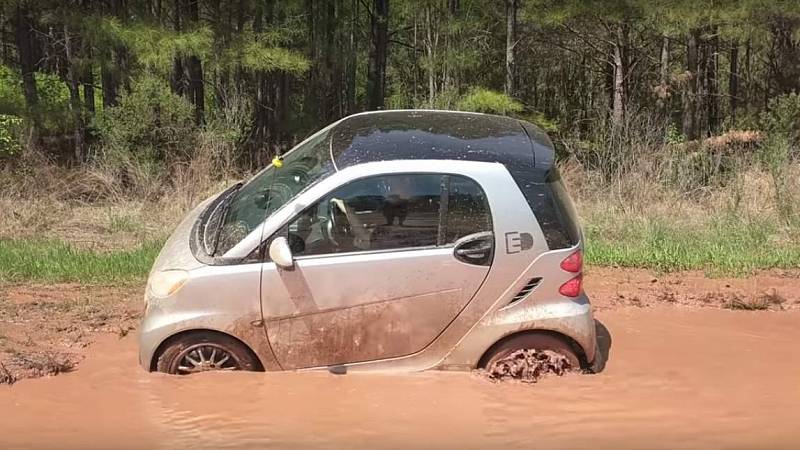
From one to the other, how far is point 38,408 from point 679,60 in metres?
25.6

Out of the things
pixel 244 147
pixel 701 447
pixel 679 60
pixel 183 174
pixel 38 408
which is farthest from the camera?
pixel 679 60

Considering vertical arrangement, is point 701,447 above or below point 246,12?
below

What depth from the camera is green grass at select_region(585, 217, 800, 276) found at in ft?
27.9

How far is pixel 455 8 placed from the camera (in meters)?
21.9

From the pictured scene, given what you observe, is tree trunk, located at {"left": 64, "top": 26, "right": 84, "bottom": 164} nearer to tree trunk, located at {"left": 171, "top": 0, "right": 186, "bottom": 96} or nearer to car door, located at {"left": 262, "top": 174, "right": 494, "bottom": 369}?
tree trunk, located at {"left": 171, "top": 0, "right": 186, "bottom": 96}

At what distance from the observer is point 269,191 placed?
205 inches

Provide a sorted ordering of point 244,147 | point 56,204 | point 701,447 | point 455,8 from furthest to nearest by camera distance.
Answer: point 455,8 → point 244,147 → point 56,204 → point 701,447

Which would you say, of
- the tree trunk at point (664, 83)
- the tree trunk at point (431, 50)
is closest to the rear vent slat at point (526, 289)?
the tree trunk at point (431, 50)

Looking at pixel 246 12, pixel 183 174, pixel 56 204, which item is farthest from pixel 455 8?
pixel 56 204

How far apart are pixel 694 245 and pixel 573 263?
5125 mm

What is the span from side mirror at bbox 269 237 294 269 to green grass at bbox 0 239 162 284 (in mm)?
3698

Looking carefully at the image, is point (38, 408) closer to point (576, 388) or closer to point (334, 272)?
point (334, 272)

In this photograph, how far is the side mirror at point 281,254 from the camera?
15.3 ft

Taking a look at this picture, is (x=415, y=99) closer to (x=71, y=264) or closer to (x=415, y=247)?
(x=71, y=264)
